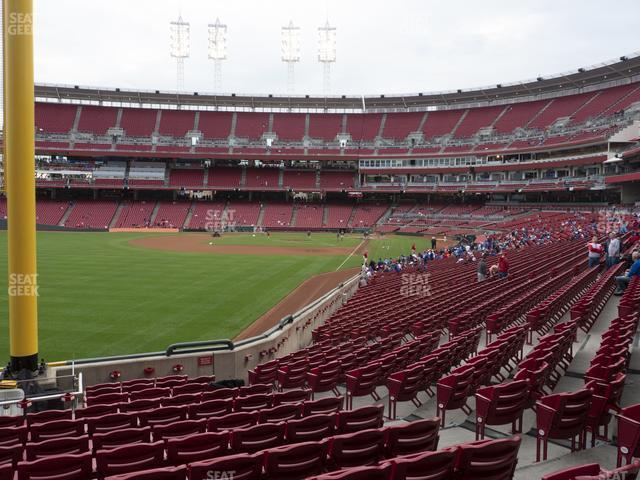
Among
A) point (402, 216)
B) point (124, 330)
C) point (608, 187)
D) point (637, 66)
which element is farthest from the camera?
point (402, 216)

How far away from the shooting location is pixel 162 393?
8.96m

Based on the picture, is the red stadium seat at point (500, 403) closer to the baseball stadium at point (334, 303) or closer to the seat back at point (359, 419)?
the baseball stadium at point (334, 303)

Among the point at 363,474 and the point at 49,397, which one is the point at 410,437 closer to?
the point at 363,474

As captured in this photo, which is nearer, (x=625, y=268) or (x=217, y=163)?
(x=625, y=268)

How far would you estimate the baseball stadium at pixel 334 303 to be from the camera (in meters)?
5.37

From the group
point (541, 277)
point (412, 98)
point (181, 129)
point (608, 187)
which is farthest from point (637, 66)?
point (181, 129)

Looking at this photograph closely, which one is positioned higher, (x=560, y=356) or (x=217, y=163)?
(x=217, y=163)

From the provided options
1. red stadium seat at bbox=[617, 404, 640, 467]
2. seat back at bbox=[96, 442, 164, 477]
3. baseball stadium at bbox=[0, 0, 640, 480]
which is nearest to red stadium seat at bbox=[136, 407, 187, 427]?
baseball stadium at bbox=[0, 0, 640, 480]

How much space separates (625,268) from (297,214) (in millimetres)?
57960

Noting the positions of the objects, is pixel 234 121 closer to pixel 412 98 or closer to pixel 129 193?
pixel 129 193

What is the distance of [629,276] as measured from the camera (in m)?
15.5

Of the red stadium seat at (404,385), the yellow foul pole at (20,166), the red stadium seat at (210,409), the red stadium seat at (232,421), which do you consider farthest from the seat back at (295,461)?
the yellow foul pole at (20,166)

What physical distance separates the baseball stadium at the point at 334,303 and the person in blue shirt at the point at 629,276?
3.5 inches

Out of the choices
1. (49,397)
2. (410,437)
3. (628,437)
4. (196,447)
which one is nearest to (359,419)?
(410,437)
